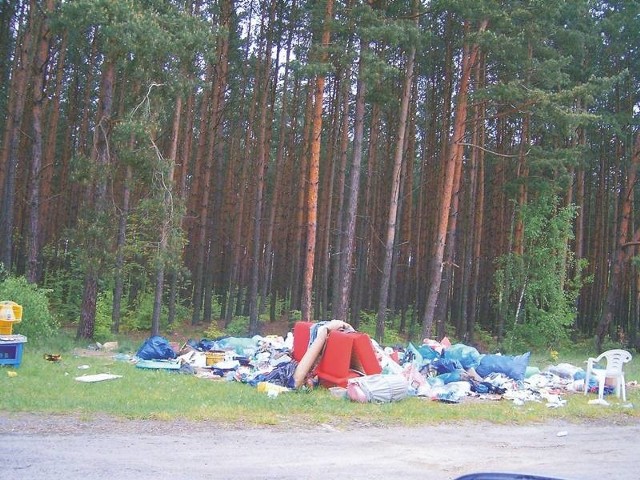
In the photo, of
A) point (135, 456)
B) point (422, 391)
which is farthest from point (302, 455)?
point (422, 391)

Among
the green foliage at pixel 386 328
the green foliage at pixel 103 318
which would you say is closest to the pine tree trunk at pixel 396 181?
the green foliage at pixel 386 328

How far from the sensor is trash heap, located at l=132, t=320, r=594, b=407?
11.4 m

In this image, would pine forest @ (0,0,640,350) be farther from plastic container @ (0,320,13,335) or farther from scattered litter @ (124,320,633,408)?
plastic container @ (0,320,13,335)

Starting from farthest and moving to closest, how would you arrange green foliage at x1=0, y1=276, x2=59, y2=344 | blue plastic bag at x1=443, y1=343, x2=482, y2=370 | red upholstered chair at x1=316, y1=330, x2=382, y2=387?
green foliage at x1=0, y1=276, x2=59, y2=344 → blue plastic bag at x1=443, y1=343, x2=482, y2=370 → red upholstered chair at x1=316, y1=330, x2=382, y2=387

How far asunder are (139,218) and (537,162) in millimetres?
13788

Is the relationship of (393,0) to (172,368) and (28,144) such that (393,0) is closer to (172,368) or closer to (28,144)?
(172,368)

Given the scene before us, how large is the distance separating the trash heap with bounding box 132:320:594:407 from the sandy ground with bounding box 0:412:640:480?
2.47 m

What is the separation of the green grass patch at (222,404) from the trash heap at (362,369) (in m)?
0.31

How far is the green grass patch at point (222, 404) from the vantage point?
865 centimetres

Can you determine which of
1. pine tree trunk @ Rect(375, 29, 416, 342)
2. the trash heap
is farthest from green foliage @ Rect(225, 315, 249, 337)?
the trash heap

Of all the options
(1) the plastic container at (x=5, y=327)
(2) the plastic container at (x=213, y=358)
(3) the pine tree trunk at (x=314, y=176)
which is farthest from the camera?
(3) the pine tree trunk at (x=314, y=176)

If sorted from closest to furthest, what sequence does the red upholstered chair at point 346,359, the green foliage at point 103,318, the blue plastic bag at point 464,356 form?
the red upholstered chair at point 346,359 < the blue plastic bag at point 464,356 < the green foliage at point 103,318

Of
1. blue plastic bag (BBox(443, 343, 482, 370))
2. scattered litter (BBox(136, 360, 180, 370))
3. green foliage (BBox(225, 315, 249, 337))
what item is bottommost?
green foliage (BBox(225, 315, 249, 337))

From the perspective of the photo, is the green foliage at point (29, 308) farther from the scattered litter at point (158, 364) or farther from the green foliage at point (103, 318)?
the scattered litter at point (158, 364)
